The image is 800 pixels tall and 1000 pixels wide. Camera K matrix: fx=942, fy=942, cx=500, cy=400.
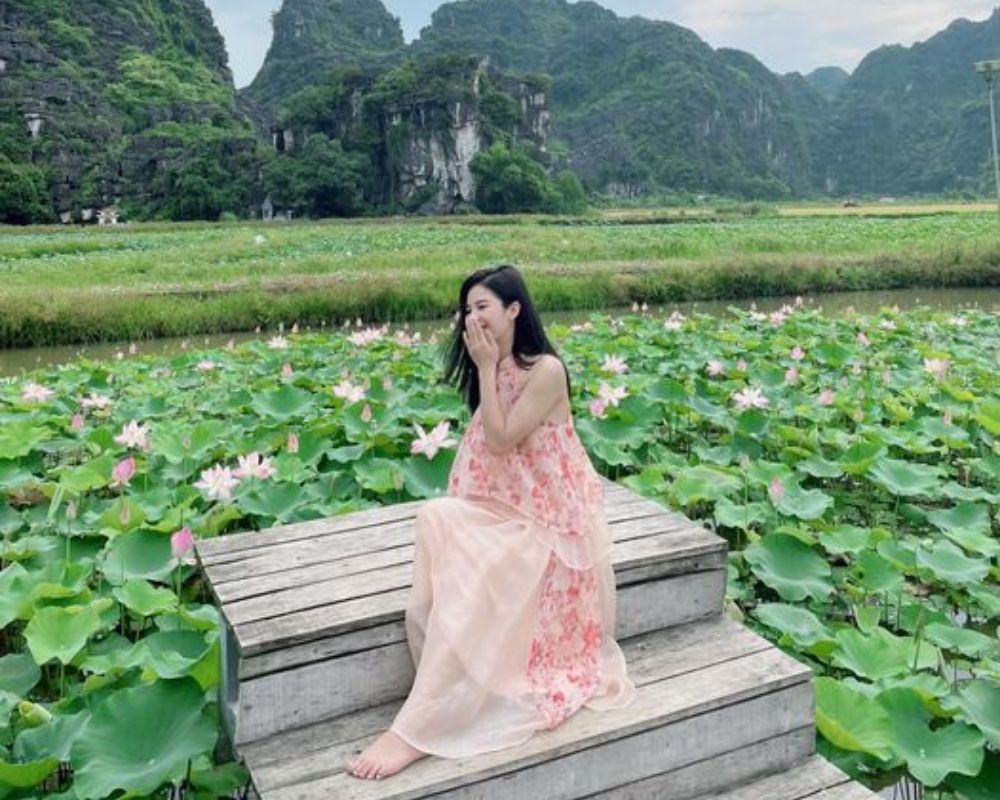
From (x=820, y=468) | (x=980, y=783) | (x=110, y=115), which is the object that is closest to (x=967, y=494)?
(x=820, y=468)

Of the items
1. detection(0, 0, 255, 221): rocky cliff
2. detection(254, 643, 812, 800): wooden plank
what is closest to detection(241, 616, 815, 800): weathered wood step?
detection(254, 643, 812, 800): wooden plank

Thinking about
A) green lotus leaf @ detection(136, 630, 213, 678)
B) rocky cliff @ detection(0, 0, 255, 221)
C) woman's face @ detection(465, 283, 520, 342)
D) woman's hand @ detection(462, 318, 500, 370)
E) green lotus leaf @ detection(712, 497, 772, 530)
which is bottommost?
green lotus leaf @ detection(712, 497, 772, 530)

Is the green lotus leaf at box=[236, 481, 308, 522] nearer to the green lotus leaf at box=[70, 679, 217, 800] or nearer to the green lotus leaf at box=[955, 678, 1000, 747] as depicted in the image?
the green lotus leaf at box=[70, 679, 217, 800]

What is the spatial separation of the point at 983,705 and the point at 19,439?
2.86m

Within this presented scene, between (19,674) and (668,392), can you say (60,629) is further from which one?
(668,392)

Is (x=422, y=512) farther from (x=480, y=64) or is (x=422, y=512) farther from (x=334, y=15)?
(x=334, y=15)

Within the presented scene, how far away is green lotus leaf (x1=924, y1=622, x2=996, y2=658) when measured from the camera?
2.01 metres

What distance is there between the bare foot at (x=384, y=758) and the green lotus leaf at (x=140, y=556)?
3.21ft

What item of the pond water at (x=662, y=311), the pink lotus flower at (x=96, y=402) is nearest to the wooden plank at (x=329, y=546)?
the pink lotus flower at (x=96, y=402)

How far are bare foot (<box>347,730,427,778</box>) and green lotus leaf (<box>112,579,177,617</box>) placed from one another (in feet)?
2.51

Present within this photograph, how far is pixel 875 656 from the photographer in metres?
1.92

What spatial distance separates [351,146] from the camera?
150ft

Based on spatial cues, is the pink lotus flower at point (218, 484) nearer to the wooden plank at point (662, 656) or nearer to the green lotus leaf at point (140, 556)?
the green lotus leaf at point (140, 556)

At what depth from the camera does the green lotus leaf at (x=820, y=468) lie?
308 cm
